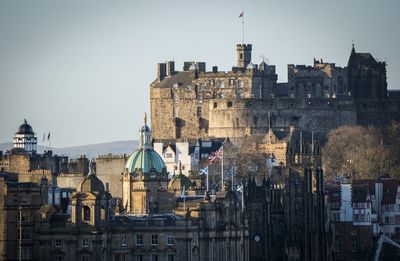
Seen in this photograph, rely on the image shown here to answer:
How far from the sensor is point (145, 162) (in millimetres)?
181750

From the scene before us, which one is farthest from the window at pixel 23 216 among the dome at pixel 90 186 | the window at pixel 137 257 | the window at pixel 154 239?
the window at pixel 154 239

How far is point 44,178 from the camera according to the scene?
17338cm

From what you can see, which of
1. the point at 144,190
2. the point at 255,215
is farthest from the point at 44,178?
the point at 255,215

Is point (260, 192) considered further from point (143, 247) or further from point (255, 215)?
point (143, 247)

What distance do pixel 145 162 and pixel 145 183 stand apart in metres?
2.24

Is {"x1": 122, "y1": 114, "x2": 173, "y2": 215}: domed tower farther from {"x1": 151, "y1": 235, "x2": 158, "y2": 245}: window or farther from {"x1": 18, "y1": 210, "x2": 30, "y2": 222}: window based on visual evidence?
{"x1": 18, "y1": 210, "x2": 30, "y2": 222}: window

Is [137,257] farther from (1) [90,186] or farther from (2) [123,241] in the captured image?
(1) [90,186]

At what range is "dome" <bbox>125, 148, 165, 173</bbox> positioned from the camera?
181375 mm

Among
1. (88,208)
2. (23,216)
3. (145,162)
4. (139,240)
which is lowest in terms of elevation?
(139,240)

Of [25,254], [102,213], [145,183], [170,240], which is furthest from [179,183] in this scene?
[25,254]

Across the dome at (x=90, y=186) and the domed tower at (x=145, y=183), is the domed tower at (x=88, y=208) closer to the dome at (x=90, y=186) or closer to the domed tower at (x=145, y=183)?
the dome at (x=90, y=186)

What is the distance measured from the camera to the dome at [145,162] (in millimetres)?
181375

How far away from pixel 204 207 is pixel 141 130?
1765 centimetres

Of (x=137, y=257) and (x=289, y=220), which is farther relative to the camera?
(x=289, y=220)
